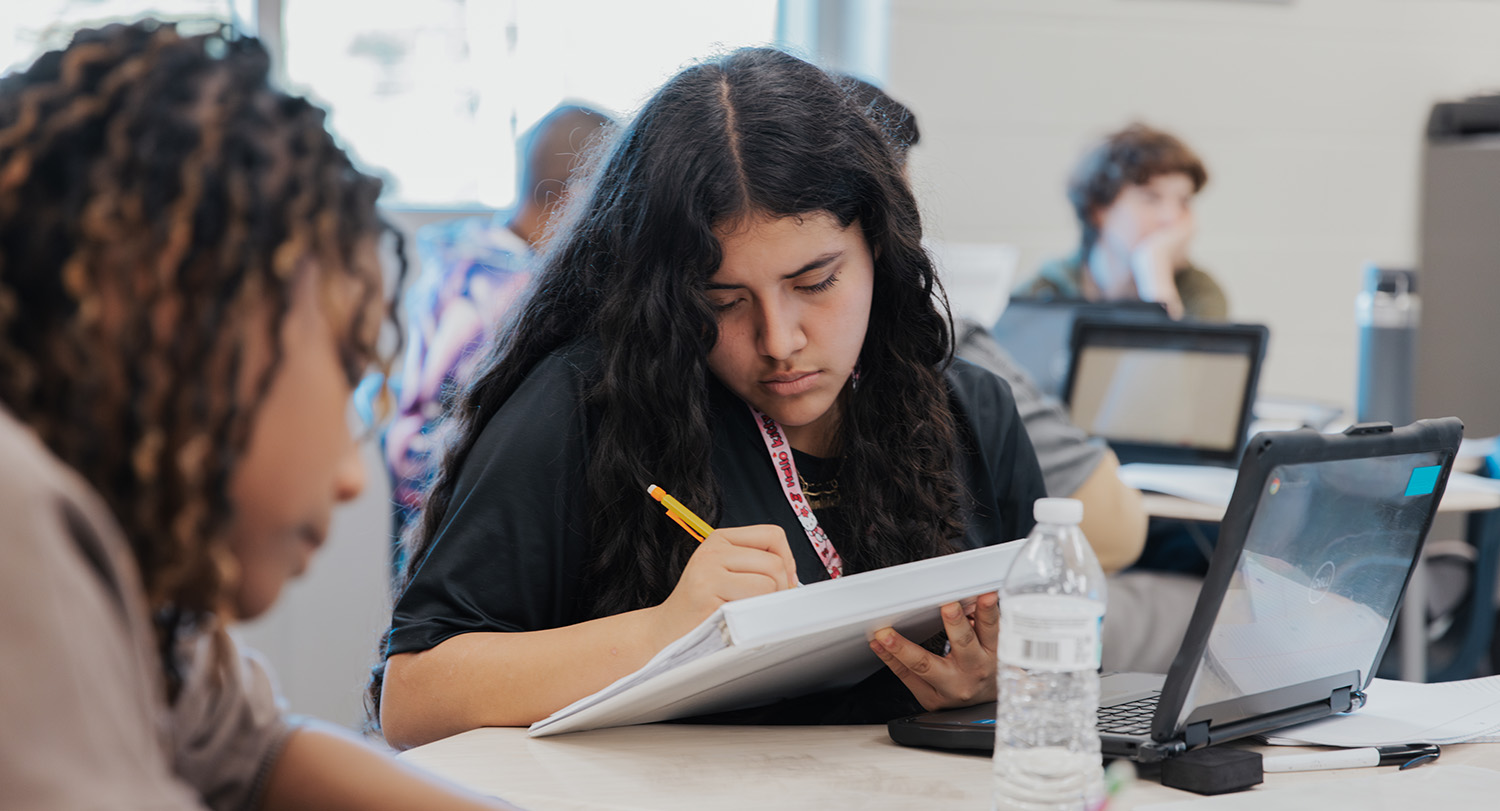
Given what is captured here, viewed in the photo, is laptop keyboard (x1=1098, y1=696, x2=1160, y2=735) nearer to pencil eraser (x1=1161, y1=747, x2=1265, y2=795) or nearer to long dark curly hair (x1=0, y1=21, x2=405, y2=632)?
pencil eraser (x1=1161, y1=747, x2=1265, y2=795)

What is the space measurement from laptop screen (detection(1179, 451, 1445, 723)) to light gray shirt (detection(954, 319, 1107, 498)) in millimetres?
780

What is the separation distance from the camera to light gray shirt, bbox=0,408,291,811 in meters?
0.40

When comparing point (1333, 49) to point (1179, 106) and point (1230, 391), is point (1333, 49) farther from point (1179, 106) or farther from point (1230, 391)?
point (1230, 391)

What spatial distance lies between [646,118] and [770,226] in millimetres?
187

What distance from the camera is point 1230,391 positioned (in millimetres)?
2547

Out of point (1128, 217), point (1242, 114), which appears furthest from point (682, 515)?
point (1242, 114)

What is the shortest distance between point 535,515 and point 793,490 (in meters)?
0.27

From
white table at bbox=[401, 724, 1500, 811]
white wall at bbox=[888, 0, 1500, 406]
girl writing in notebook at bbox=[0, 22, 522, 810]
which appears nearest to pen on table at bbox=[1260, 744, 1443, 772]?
white table at bbox=[401, 724, 1500, 811]

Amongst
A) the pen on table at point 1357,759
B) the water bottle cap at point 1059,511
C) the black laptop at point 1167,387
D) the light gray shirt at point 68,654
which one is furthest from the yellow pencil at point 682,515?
the black laptop at point 1167,387

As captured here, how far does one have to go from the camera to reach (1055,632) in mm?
790

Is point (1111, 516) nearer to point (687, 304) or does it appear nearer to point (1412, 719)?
point (1412, 719)

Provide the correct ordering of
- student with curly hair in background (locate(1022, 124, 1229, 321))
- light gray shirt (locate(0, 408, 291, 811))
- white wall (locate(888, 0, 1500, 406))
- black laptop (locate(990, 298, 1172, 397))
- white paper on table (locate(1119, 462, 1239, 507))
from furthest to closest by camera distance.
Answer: white wall (locate(888, 0, 1500, 406)) < student with curly hair in background (locate(1022, 124, 1229, 321)) < black laptop (locate(990, 298, 1172, 397)) < white paper on table (locate(1119, 462, 1239, 507)) < light gray shirt (locate(0, 408, 291, 811))

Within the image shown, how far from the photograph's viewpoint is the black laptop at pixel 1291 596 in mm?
871

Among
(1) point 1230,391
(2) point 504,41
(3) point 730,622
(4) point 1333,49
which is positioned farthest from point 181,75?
(4) point 1333,49
